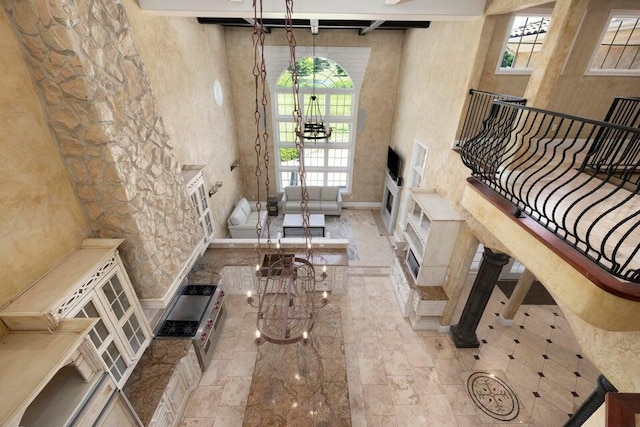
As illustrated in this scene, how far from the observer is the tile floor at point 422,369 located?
4305 mm

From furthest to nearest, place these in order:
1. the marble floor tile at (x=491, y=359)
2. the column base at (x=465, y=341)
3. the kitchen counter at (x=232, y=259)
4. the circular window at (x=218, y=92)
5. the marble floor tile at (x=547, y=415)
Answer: the circular window at (x=218, y=92), the kitchen counter at (x=232, y=259), the column base at (x=465, y=341), the marble floor tile at (x=491, y=359), the marble floor tile at (x=547, y=415)

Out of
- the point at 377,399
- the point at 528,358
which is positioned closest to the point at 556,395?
the point at 528,358

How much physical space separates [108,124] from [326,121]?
23.1 ft

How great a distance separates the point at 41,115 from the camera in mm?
2684

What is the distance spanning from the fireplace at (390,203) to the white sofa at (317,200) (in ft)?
4.93

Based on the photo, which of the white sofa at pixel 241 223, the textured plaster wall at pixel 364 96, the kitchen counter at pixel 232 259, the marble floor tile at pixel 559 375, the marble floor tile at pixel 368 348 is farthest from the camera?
the textured plaster wall at pixel 364 96

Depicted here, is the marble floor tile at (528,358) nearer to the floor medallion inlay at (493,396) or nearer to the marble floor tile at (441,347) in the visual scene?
the floor medallion inlay at (493,396)

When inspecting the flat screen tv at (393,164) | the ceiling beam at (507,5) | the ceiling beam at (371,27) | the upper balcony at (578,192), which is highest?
the ceiling beam at (371,27)

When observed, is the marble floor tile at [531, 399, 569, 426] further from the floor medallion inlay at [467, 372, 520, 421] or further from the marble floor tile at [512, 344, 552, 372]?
the marble floor tile at [512, 344, 552, 372]

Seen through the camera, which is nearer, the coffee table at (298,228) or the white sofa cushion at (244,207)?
the coffee table at (298,228)

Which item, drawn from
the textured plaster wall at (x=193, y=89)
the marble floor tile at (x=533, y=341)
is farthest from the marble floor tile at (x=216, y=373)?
the marble floor tile at (x=533, y=341)

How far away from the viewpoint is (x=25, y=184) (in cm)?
253

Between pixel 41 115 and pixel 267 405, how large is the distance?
13.7ft

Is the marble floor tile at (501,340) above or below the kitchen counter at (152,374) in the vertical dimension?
below
